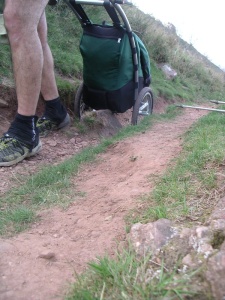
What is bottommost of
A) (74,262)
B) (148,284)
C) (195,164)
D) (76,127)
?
(76,127)

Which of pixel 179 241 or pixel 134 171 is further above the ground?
pixel 179 241

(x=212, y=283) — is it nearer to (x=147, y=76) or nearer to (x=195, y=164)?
(x=195, y=164)

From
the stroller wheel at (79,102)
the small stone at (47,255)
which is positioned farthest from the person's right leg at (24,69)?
the small stone at (47,255)

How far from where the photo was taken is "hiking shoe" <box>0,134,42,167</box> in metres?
2.74

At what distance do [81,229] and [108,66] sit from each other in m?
2.07

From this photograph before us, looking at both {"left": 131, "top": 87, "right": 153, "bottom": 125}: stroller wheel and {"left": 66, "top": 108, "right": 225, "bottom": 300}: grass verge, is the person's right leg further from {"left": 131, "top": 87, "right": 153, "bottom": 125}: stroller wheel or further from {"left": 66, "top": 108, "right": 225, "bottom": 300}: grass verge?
{"left": 131, "top": 87, "right": 153, "bottom": 125}: stroller wheel

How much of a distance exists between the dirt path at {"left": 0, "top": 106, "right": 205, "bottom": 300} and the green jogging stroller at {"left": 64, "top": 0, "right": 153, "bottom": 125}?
1016mm

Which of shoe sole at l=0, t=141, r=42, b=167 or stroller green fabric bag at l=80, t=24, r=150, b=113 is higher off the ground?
stroller green fabric bag at l=80, t=24, r=150, b=113

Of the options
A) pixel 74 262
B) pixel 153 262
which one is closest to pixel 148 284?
pixel 153 262

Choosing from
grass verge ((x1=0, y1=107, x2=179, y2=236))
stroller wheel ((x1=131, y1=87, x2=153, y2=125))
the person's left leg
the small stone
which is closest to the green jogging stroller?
stroller wheel ((x1=131, y1=87, x2=153, y2=125))

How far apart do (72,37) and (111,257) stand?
14.1ft

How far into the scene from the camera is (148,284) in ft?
4.25

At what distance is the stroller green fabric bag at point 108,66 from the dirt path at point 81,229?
1013 mm

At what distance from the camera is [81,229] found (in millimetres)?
1832
